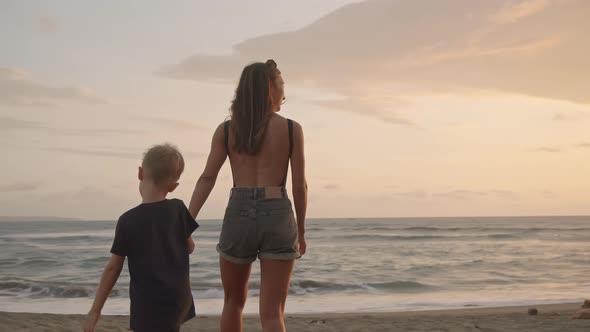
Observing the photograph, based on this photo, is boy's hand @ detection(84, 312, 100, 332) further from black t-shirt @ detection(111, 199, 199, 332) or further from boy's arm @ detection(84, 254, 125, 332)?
black t-shirt @ detection(111, 199, 199, 332)

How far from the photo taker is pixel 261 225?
2.98m

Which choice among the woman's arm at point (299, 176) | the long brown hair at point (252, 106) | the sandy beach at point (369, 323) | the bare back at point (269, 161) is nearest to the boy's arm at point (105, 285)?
the bare back at point (269, 161)

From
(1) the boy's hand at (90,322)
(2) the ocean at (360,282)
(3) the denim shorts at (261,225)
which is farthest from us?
(2) the ocean at (360,282)

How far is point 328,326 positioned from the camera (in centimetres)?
715

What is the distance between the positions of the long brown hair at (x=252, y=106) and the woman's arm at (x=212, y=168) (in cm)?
9

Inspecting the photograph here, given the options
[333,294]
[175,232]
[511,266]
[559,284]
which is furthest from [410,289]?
[175,232]

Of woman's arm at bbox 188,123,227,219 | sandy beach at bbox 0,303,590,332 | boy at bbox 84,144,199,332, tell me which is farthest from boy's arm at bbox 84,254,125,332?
sandy beach at bbox 0,303,590,332

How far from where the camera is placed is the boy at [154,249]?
2.72 m

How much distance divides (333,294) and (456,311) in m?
3.56

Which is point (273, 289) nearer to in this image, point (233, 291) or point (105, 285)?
point (233, 291)

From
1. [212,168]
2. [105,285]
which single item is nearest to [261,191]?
[212,168]

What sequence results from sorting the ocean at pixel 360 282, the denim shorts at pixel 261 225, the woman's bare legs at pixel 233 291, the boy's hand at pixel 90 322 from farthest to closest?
the ocean at pixel 360 282
the woman's bare legs at pixel 233 291
the denim shorts at pixel 261 225
the boy's hand at pixel 90 322

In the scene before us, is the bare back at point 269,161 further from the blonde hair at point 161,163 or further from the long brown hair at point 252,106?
the blonde hair at point 161,163

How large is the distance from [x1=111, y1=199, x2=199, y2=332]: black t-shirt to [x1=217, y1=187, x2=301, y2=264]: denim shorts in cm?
29
